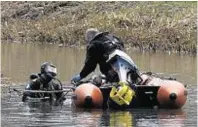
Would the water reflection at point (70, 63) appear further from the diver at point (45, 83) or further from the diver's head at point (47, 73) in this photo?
the diver's head at point (47, 73)

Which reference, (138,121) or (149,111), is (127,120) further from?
(149,111)

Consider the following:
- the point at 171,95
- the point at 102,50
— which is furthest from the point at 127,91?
the point at 102,50

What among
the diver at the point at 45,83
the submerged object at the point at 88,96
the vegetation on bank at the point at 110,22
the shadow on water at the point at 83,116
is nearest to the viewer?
the shadow on water at the point at 83,116

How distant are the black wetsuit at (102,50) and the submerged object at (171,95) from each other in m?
1.16

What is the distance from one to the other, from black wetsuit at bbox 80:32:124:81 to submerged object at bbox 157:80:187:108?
1.16 meters

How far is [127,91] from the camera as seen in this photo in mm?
13734

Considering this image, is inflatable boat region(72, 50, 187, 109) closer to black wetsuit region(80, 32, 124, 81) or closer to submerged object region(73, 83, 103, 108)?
submerged object region(73, 83, 103, 108)

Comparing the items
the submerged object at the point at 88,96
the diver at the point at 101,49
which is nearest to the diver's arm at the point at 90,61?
the diver at the point at 101,49

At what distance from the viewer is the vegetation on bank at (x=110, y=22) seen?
30.7 m

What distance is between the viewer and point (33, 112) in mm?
13633

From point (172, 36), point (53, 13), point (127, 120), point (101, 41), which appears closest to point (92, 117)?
point (127, 120)

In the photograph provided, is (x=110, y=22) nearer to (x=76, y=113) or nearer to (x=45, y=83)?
(x=45, y=83)

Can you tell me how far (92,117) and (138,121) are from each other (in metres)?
0.86

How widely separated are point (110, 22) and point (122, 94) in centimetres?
2183
